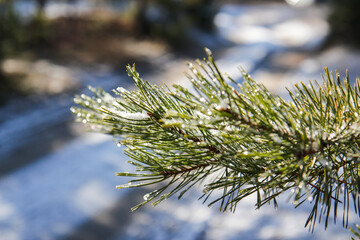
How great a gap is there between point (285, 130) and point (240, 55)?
42.0 feet

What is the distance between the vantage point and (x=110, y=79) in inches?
394

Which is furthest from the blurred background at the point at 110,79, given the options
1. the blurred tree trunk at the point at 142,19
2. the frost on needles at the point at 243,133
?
the frost on needles at the point at 243,133

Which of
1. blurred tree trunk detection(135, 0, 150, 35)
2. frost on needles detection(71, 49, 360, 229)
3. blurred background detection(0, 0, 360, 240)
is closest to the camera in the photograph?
frost on needles detection(71, 49, 360, 229)

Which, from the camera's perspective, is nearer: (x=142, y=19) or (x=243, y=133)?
(x=243, y=133)

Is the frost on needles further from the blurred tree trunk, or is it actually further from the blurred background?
the blurred tree trunk

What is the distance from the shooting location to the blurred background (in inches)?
187

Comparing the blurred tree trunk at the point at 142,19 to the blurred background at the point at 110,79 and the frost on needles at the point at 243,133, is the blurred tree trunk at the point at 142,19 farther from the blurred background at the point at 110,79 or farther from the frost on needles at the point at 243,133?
the frost on needles at the point at 243,133

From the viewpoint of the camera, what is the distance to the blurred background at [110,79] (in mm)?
4750

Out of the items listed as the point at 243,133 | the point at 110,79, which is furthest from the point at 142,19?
the point at 243,133

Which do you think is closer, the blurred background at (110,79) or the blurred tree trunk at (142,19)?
the blurred background at (110,79)

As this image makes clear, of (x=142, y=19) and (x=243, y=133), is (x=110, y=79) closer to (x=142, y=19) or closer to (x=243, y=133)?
(x=142, y=19)

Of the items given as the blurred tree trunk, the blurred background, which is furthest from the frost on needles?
the blurred tree trunk

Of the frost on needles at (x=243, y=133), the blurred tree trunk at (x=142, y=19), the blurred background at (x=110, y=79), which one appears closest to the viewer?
the frost on needles at (x=243, y=133)

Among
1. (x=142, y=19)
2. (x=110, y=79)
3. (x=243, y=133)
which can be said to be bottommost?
(x=243, y=133)
